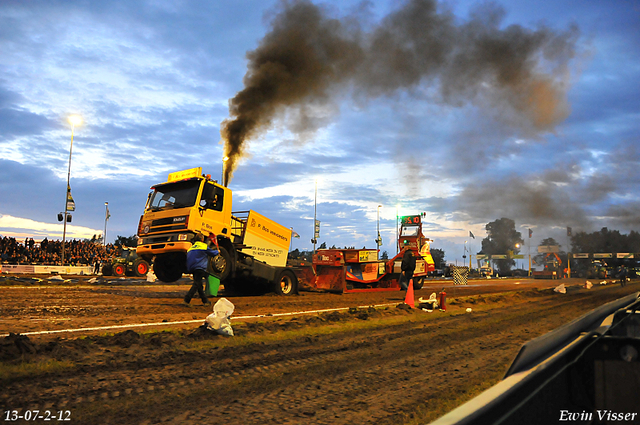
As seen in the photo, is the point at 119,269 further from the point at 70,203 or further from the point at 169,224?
the point at 169,224

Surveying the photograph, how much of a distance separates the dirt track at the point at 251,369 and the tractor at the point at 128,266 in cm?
1751

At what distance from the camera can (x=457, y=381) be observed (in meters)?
5.08

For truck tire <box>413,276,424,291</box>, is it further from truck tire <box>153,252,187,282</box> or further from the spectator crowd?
the spectator crowd

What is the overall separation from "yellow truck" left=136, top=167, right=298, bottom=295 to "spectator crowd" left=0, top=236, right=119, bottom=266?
2464 centimetres

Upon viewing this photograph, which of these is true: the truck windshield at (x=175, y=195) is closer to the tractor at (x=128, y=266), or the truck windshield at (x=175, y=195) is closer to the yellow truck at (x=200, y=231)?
the yellow truck at (x=200, y=231)

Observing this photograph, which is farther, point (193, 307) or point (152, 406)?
point (193, 307)

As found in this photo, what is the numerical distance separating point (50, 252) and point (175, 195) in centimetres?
2926

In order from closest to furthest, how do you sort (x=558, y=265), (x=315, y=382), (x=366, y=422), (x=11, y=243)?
1. (x=366, y=422)
2. (x=315, y=382)
3. (x=11, y=243)
4. (x=558, y=265)

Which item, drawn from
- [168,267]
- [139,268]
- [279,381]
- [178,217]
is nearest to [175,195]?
[178,217]

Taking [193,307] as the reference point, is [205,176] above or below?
above

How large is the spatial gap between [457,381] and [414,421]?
5.15ft

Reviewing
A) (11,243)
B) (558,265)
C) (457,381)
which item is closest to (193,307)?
(457,381)

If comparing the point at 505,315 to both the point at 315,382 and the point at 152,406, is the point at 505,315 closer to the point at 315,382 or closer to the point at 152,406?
the point at 315,382

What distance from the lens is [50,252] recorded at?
116ft
